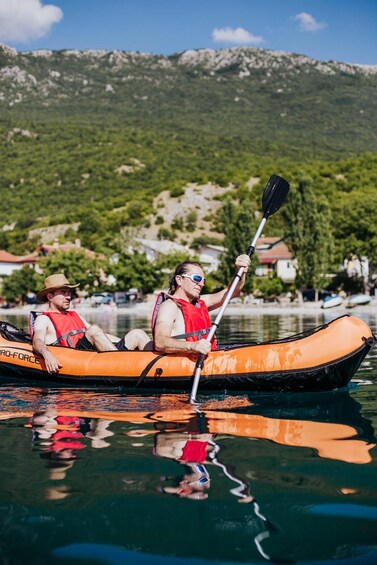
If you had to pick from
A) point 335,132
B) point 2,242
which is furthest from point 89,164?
point 335,132

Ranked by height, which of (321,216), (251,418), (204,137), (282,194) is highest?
(204,137)

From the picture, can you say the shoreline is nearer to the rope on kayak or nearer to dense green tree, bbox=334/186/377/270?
dense green tree, bbox=334/186/377/270

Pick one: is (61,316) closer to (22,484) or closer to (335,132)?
(22,484)

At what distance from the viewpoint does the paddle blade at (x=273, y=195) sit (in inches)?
389

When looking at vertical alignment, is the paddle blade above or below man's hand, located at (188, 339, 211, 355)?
above

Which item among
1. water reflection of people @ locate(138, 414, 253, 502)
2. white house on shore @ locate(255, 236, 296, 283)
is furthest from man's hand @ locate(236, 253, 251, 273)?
white house on shore @ locate(255, 236, 296, 283)

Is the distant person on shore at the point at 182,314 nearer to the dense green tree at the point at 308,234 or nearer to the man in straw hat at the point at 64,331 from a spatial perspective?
the man in straw hat at the point at 64,331

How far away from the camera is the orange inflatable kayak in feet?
24.4

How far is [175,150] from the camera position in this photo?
109m

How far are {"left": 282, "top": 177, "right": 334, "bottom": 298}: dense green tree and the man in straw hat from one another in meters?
38.1

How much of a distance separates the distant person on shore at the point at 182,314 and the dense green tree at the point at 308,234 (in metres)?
39.0

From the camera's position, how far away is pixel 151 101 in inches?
5064

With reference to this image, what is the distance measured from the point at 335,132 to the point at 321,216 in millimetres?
72407

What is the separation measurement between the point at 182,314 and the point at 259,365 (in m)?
1.10
